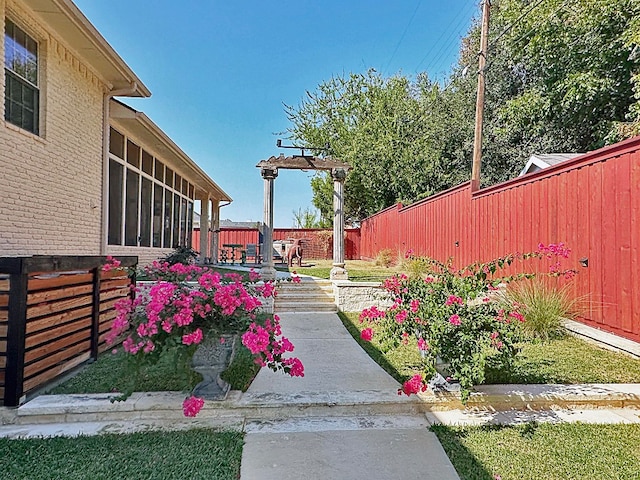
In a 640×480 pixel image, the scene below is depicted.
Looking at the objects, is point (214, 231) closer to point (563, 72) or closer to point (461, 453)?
point (563, 72)

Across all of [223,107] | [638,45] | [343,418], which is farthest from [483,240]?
[223,107]

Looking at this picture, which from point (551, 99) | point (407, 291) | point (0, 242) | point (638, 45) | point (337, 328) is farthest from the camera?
point (551, 99)

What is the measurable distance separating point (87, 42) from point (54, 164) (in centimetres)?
167

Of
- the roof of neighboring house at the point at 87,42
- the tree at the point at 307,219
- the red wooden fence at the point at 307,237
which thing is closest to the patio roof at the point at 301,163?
the roof of neighboring house at the point at 87,42

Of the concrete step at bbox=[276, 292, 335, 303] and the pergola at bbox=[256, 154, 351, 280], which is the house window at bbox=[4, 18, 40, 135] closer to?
the pergola at bbox=[256, 154, 351, 280]

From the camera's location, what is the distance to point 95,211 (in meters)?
6.32

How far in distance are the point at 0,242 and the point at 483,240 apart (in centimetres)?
727

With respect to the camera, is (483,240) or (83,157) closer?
(83,157)

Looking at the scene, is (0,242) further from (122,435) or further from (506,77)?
(506,77)

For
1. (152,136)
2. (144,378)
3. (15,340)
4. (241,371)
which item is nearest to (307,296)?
(241,371)

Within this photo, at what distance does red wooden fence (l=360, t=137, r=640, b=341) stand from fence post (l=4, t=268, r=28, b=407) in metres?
5.26

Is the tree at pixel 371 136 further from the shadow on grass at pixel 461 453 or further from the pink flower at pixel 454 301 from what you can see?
the shadow on grass at pixel 461 453

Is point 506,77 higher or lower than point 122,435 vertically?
higher

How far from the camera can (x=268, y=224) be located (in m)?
7.57
